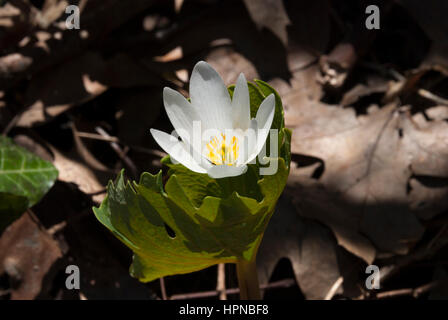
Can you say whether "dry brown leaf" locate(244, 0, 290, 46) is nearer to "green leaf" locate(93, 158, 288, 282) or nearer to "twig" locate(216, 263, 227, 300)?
"twig" locate(216, 263, 227, 300)

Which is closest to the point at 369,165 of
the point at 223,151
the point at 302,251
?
the point at 302,251

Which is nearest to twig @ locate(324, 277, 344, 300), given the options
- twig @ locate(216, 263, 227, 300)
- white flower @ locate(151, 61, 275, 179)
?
twig @ locate(216, 263, 227, 300)

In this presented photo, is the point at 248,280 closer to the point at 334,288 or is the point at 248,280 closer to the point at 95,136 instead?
the point at 334,288

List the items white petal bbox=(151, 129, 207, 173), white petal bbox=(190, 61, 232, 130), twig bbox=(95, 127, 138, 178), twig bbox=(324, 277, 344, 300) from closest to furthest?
white petal bbox=(151, 129, 207, 173) → white petal bbox=(190, 61, 232, 130) → twig bbox=(324, 277, 344, 300) → twig bbox=(95, 127, 138, 178)

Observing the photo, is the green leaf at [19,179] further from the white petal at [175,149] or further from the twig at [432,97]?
the twig at [432,97]

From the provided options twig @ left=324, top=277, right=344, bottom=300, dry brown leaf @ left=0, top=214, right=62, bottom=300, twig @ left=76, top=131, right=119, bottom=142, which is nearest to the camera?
twig @ left=324, top=277, right=344, bottom=300

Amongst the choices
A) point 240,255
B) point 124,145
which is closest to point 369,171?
point 240,255
